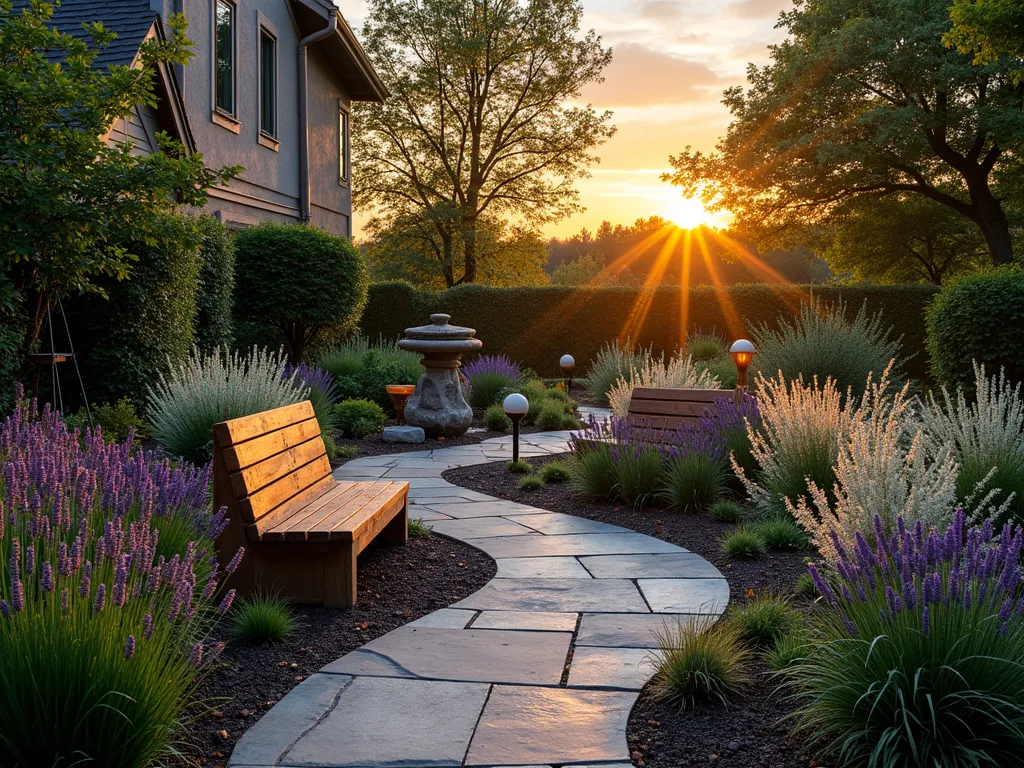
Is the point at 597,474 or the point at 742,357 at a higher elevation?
the point at 742,357

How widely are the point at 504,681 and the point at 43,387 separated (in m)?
6.38

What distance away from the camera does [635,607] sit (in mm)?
4195

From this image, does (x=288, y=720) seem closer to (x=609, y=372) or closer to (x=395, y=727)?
(x=395, y=727)

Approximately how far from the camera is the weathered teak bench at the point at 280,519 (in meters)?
3.79

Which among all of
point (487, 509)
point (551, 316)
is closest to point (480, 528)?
point (487, 509)

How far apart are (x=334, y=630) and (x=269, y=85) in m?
12.7

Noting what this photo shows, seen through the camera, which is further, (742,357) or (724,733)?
(742,357)

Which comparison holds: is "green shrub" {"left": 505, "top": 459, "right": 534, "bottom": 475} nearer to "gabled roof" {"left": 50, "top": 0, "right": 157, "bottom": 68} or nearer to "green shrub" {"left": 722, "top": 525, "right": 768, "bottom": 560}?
"green shrub" {"left": 722, "top": 525, "right": 768, "bottom": 560}

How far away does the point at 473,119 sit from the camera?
30406 millimetres

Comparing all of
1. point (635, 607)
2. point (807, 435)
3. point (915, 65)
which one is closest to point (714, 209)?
point (915, 65)

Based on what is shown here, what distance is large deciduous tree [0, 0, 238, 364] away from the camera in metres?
5.92

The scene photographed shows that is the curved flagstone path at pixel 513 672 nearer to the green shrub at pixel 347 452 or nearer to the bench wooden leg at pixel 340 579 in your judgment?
the bench wooden leg at pixel 340 579

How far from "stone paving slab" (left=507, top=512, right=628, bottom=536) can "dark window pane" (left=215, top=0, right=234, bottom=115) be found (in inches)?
352

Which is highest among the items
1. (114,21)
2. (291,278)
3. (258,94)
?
(258,94)
